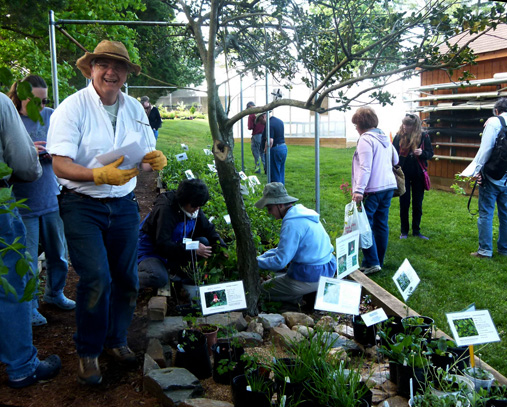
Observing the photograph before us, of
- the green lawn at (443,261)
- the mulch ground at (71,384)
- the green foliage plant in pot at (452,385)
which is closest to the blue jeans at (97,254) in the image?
the mulch ground at (71,384)

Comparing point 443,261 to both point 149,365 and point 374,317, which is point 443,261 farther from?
point 149,365

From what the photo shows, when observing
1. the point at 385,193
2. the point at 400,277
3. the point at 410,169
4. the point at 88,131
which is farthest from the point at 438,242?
the point at 88,131

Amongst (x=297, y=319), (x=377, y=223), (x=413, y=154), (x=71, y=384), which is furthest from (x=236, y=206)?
(x=413, y=154)

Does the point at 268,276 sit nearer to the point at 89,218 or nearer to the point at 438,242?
the point at 89,218

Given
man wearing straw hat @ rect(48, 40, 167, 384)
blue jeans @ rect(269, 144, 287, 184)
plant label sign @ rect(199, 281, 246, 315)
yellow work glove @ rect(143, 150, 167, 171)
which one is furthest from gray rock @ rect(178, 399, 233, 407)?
blue jeans @ rect(269, 144, 287, 184)

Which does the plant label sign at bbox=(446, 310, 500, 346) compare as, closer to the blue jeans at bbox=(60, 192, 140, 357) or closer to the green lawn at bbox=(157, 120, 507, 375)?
the green lawn at bbox=(157, 120, 507, 375)

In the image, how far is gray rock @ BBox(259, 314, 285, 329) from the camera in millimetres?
3830

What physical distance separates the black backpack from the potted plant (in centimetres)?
383

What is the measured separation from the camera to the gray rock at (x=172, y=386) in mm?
2676

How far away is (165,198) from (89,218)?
156cm

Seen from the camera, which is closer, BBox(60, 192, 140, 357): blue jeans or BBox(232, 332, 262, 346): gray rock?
BBox(60, 192, 140, 357): blue jeans

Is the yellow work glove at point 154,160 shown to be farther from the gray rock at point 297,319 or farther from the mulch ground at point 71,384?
the gray rock at point 297,319

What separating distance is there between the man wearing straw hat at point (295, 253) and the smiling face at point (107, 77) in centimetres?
179

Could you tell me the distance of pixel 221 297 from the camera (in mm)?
3057
